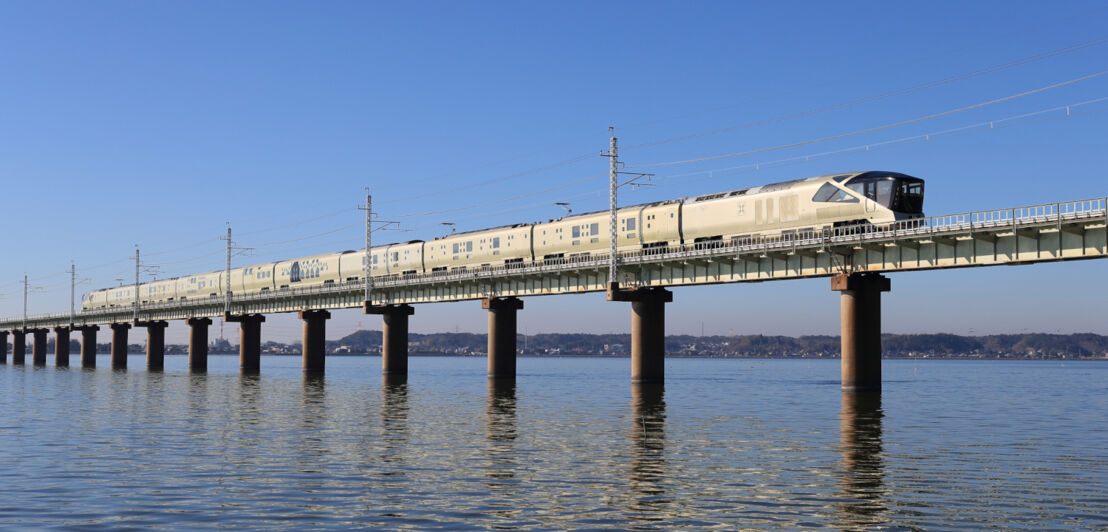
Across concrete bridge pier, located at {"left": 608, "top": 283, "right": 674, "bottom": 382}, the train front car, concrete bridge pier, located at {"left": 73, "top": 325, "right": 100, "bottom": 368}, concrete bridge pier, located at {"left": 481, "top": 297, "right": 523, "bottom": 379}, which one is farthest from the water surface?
concrete bridge pier, located at {"left": 73, "top": 325, "right": 100, "bottom": 368}

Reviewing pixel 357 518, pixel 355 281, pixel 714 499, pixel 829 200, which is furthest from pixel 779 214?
pixel 355 281

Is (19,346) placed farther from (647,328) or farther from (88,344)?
(647,328)

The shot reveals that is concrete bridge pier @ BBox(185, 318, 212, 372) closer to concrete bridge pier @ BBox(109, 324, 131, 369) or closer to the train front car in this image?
concrete bridge pier @ BBox(109, 324, 131, 369)

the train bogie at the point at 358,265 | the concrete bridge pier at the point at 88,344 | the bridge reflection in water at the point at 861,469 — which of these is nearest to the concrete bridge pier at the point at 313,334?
the train bogie at the point at 358,265

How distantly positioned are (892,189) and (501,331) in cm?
3980

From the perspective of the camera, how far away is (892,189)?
55406mm

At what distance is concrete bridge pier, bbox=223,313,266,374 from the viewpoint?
12350 centimetres

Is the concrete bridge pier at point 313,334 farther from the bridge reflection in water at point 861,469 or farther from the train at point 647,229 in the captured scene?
the bridge reflection in water at point 861,469

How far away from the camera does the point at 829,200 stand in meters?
57.9

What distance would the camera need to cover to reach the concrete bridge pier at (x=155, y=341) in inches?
5586

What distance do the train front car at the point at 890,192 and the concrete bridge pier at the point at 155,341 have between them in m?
111

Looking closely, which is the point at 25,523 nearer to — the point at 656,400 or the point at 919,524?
the point at 919,524

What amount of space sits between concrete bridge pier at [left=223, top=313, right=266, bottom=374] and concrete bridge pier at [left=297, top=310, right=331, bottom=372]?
47.9ft

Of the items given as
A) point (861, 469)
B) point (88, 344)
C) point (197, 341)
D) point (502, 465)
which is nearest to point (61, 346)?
point (88, 344)
